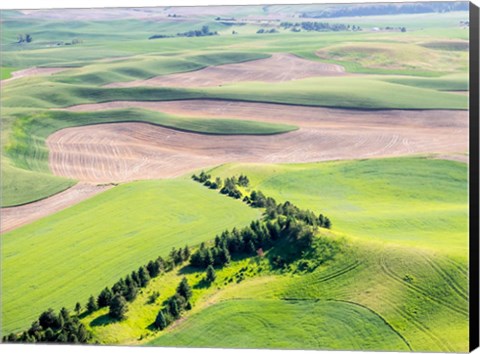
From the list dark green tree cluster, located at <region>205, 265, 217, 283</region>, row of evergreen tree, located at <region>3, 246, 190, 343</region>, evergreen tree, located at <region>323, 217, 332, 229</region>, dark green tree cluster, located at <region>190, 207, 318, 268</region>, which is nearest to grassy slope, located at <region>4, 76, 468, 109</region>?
evergreen tree, located at <region>323, 217, 332, 229</region>

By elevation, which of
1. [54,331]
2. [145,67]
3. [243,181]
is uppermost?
[145,67]

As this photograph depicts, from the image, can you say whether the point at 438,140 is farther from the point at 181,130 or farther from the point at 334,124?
the point at 181,130

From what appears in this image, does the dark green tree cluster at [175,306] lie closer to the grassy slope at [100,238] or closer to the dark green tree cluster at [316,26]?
the grassy slope at [100,238]

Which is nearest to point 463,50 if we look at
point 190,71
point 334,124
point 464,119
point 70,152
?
point 464,119

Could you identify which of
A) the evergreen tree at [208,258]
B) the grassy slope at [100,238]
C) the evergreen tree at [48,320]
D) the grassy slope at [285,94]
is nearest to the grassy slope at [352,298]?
the evergreen tree at [208,258]

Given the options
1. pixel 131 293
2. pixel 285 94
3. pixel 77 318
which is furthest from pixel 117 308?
pixel 285 94

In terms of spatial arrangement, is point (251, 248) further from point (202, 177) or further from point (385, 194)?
point (385, 194)
